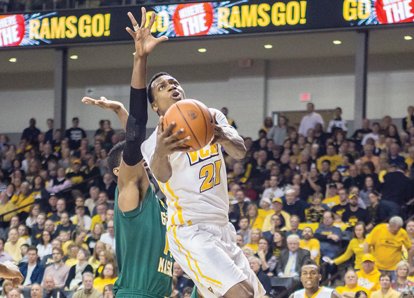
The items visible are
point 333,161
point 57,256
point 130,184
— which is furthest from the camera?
point 333,161

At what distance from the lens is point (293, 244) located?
13.5m

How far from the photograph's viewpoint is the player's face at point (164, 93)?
621cm

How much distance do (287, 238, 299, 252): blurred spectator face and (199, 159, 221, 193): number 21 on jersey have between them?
7391 mm

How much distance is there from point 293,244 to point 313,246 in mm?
525

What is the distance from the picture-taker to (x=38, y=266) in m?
15.5

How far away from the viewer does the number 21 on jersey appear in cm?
620

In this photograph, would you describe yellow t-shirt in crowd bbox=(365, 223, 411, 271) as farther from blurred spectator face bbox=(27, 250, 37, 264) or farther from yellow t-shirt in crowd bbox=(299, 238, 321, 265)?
blurred spectator face bbox=(27, 250, 37, 264)

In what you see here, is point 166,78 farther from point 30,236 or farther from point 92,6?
point 92,6

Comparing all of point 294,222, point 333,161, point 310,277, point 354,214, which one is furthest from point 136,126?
point 333,161

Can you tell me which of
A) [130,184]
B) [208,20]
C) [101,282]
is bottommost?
[101,282]

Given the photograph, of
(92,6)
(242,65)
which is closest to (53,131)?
(92,6)

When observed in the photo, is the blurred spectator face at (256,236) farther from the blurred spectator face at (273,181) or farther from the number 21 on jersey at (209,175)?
the number 21 on jersey at (209,175)

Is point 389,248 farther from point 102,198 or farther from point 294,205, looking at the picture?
point 102,198

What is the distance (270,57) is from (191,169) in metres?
17.3
